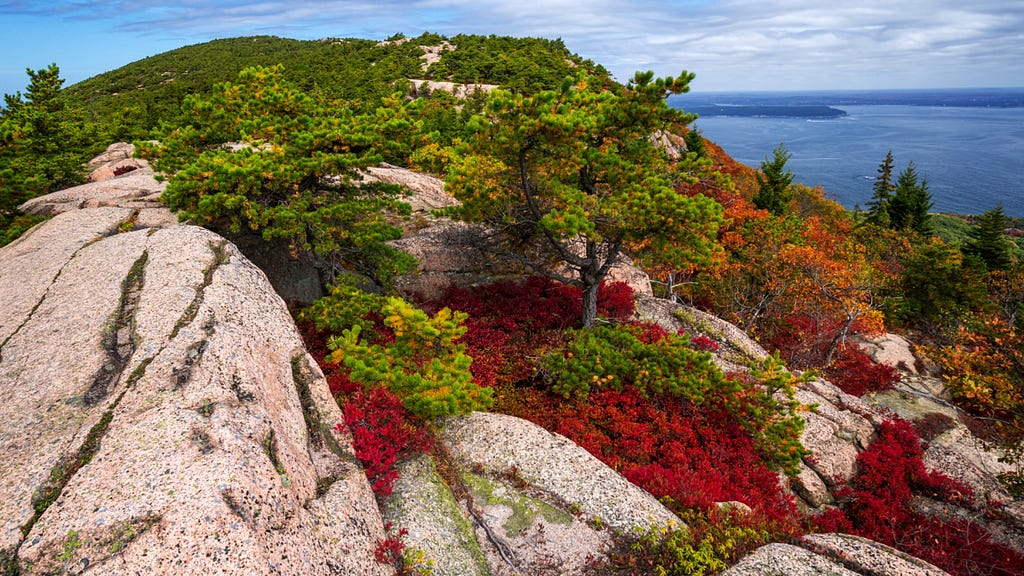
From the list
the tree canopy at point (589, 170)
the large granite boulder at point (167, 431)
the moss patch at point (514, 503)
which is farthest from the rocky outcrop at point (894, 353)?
the large granite boulder at point (167, 431)

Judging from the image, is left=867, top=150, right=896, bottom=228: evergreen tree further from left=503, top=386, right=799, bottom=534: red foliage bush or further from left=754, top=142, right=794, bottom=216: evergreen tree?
left=503, top=386, right=799, bottom=534: red foliage bush

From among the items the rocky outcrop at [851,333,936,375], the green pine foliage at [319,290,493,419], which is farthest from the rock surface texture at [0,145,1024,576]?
the rocky outcrop at [851,333,936,375]

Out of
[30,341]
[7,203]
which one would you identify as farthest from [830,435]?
[7,203]

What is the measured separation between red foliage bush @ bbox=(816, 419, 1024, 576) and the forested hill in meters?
41.2

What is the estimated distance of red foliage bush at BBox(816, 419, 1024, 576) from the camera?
9.99 metres

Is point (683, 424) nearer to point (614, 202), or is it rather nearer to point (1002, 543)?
point (614, 202)

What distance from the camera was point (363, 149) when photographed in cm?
1255

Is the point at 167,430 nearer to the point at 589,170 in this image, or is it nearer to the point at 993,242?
the point at 589,170

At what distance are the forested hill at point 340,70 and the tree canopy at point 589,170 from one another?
3207 cm

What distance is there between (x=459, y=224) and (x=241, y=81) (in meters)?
8.79

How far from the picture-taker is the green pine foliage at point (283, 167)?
11.4 m

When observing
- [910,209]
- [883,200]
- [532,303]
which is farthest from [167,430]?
[883,200]

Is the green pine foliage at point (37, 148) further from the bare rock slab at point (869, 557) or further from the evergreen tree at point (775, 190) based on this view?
the evergreen tree at point (775, 190)

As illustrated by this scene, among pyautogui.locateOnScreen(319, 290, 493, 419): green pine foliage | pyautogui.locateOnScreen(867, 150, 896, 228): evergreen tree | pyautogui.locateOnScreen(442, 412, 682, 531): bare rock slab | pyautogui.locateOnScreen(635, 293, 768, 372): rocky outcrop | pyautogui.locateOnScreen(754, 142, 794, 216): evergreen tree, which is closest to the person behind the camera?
pyautogui.locateOnScreen(442, 412, 682, 531): bare rock slab
